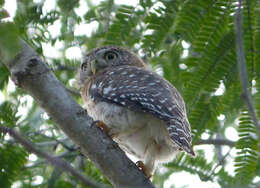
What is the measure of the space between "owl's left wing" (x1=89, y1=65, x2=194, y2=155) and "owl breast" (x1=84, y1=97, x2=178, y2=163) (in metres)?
0.09

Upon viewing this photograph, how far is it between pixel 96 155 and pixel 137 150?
1200 millimetres

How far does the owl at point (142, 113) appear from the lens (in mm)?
3221

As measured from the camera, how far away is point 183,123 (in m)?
3.10

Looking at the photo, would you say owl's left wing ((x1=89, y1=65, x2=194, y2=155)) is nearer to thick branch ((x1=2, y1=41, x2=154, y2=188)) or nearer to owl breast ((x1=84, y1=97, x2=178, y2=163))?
owl breast ((x1=84, y1=97, x2=178, y2=163))

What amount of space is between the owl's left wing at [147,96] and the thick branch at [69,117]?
49 cm

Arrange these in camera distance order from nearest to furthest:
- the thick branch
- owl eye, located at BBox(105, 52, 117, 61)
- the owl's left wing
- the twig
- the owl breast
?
the twig < the thick branch < the owl's left wing < the owl breast < owl eye, located at BBox(105, 52, 117, 61)

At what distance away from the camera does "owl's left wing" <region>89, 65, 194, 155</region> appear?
302cm

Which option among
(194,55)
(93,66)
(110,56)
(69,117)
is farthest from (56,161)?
(110,56)

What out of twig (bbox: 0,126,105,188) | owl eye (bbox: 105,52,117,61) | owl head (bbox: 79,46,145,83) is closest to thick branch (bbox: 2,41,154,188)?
twig (bbox: 0,126,105,188)

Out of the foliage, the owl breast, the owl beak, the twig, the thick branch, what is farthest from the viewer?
the owl beak

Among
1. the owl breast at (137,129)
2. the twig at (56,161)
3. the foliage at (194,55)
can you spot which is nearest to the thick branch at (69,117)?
the foliage at (194,55)

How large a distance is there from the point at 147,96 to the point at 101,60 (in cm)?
178

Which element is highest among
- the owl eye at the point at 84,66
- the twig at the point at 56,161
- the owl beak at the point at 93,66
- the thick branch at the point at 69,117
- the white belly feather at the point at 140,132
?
the owl eye at the point at 84,66

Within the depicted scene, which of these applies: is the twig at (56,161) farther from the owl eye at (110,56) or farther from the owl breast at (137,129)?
the owl eye at (110,56)
